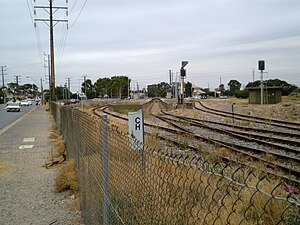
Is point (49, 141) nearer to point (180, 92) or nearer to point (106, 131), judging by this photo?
point (106, 131)

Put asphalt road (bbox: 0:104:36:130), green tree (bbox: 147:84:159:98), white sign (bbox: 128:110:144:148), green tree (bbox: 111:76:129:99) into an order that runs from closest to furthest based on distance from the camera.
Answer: white sign (bbox: 128:110:144:148), asphalt road (bbox: 0:104:36:130), green tree (bbox: 111:76:129:99), green tree (bbox: 147:84:159:98)

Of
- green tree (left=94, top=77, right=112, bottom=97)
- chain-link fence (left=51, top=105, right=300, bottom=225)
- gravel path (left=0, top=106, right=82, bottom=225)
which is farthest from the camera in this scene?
green tree (left=94, top=77, right=112, bottom=97)

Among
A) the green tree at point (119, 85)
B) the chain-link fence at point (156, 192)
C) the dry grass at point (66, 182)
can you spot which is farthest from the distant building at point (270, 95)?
the green tree at point (119, 85)

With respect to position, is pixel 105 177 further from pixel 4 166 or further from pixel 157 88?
pixel 157 88

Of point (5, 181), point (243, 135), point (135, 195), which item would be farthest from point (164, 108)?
point (135, 195)

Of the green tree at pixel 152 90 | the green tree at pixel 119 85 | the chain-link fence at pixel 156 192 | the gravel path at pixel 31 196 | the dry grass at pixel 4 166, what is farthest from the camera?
the green tree at pixel 152 90

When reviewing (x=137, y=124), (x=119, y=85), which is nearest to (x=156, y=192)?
(x=137, y=124)

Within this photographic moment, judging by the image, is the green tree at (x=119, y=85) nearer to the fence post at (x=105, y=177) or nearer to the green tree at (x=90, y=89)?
the green tree at (x=90, y=89)

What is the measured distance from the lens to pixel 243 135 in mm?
17750

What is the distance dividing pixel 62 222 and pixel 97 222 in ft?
6.36

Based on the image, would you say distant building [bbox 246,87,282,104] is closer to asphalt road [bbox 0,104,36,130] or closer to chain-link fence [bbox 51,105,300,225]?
asphalt road [bbox 0,104,36,130]

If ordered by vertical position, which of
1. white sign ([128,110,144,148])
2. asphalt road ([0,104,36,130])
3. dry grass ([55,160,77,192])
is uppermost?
white sign ([128,110,144,148])

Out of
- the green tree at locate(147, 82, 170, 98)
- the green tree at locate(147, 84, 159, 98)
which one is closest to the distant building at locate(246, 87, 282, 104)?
the green tree at locate(147, 82, 170, 98)

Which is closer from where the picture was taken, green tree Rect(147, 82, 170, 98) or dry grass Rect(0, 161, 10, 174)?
dry grass Rect(0, 161, 10, 174)
